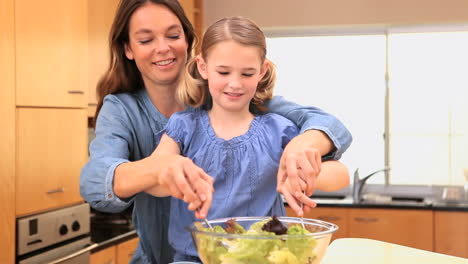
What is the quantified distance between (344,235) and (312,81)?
1.32 m

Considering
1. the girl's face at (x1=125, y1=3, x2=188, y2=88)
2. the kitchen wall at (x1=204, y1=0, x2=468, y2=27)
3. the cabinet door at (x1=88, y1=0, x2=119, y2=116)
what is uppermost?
the kitchen wall at (x1=204, y1=0, x2=468, y2=27)

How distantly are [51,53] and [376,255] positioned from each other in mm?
1804

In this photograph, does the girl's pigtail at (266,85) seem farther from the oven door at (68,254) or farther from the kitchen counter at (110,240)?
the kitchen counter at (110,240)

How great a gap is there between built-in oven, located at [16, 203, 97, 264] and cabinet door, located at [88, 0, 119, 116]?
2.29ft

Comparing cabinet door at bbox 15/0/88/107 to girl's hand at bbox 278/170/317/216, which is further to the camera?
cabinet door at bbox 15/0/88/107

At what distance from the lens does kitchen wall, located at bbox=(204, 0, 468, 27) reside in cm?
485

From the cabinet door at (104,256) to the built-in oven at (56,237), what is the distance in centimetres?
5

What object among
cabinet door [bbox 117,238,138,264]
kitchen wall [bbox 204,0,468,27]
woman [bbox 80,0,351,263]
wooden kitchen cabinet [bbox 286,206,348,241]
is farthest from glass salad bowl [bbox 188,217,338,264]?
kitchen wall [bbox 204,0,468,27]

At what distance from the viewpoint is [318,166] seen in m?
1.34

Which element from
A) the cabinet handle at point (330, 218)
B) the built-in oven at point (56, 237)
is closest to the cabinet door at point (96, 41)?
the built-in oven at point (56, 237)

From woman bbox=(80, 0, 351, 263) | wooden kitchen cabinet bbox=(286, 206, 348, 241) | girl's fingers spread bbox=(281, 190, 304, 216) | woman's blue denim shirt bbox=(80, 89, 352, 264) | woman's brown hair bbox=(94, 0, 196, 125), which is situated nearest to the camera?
girl's fingers spread bbox=(281, 190, 304, 216)

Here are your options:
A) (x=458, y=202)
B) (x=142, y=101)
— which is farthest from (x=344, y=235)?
(x=142, y=101)

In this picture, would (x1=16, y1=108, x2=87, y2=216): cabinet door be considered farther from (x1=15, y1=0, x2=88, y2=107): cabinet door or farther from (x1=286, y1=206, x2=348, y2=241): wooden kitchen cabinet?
(x1=286, y1=206, x2=348, y2=241): wooden kitchen cabinet

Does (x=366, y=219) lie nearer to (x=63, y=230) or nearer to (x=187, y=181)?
(x=63, y=230)
